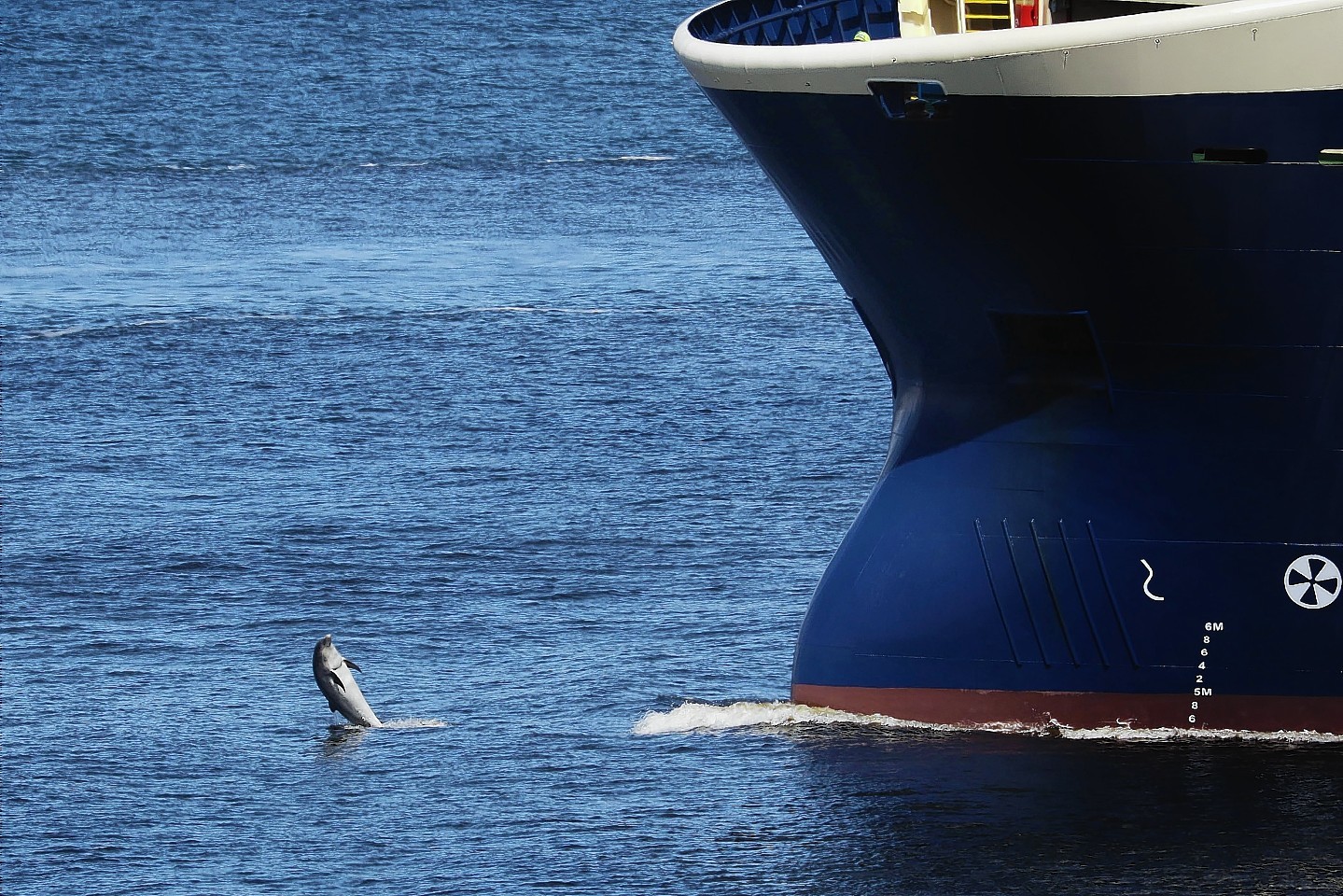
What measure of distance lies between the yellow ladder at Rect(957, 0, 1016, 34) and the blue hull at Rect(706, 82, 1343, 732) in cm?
216

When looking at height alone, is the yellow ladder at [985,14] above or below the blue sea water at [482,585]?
above

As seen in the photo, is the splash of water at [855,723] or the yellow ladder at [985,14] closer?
the splash of water at [855,723]

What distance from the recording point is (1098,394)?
18.9 metres

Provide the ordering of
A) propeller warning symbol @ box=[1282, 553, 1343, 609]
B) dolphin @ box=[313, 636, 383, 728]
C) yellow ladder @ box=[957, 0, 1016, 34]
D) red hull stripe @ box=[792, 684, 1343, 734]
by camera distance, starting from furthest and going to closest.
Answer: yellow ladder @ box=[957, 0, 1016, 34] → dolphin @ box=[313, 636, 383, 728] → red hull stripe @ box=[792, 684, 1343, 734] → propeller warning symbol @ box=[1282, 553, 1343, 609]

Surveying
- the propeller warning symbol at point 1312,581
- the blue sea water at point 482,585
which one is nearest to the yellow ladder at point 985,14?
the propeller warning symbol at point 1312,581

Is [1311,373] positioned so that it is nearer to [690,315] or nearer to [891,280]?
[891,280]

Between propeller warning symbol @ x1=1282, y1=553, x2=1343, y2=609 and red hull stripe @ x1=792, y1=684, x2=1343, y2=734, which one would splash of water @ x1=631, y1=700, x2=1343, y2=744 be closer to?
red hull stripe @ x1=792, y1=684, x2=1343, y2=734

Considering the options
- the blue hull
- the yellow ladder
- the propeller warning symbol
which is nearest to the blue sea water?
the blue hull

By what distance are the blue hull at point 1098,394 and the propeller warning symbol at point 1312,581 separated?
0.02 metres

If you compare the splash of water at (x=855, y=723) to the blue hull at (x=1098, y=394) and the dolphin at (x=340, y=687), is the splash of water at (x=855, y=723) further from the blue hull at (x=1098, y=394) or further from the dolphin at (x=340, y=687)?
the dolphin at (x=340, y=687)

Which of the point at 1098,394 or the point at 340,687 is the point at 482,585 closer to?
the point at 340,687

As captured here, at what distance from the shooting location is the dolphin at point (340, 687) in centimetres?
1989

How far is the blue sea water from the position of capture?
56.2 ft

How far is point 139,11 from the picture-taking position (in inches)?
4321
